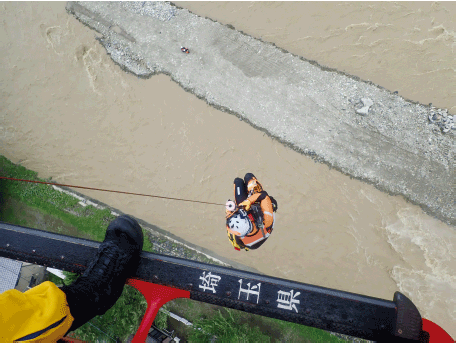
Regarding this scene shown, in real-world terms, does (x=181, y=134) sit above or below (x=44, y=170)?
above

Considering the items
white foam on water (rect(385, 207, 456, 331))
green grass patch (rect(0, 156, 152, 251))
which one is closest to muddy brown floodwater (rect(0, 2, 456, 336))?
white foam on water (rect(385, 207, 456, 331))

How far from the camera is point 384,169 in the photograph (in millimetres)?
6285

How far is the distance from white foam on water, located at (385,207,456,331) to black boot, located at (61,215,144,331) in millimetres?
5324

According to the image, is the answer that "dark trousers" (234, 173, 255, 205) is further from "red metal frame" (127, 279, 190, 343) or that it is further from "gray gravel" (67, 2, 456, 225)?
"red metal frame" (127, 279, 190, 343)

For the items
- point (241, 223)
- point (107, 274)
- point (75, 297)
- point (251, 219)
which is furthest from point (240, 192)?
point (75, 297)

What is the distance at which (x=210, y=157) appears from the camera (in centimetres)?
671

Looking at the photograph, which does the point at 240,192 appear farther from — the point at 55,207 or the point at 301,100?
the point at 55,207

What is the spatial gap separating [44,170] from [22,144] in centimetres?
90

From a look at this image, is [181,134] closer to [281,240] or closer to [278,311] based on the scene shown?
[281,240]

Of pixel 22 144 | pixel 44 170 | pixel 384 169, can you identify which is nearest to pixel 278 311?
pixel 384 169

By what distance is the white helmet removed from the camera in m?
4.76

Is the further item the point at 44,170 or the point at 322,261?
the point at 44,170

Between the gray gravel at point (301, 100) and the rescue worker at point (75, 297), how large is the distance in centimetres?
411

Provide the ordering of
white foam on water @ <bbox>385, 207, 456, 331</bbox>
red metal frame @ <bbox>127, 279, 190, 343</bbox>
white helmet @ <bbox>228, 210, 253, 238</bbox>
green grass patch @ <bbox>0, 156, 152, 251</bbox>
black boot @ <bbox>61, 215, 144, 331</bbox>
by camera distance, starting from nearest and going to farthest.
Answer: black boot @ <bbox>61, 215, 144, 331</bbox> < red metal frame @ <bbox>127, 279, 190, 343</bbox> < white helmet @ <bbox>228, 210, 253, 238</bbox> < white foam on water @ <bbox>385, 207, 456, 331</bbox> < green grass patch @ <bbox>0, 156, 152, 251</bbox>
